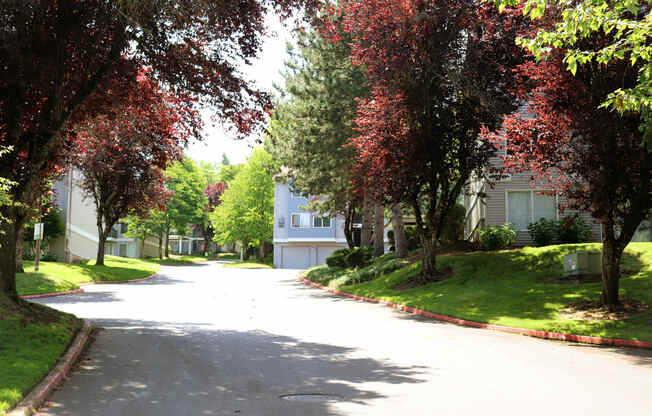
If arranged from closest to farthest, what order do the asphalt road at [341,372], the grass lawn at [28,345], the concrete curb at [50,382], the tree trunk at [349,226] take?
1. the concrete curb at [50,382]
2. the asphalt road at [341,372]
3. the grass lawn at [28,345]
4. the tree trunk at [349,226]

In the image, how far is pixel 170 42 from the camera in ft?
39.3

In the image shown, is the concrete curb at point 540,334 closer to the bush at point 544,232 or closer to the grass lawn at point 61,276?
the bush at point 544,232

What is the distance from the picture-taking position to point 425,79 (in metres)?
19.5

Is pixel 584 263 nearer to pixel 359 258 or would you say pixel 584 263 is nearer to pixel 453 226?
pixel 453 226

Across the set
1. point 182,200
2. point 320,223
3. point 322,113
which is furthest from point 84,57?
point 182,200

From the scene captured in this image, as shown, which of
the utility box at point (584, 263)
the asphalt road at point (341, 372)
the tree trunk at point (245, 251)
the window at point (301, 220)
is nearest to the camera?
the asphalt road at point (341, 372)

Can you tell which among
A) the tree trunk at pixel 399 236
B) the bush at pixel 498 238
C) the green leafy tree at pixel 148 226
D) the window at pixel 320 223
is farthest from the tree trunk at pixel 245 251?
the bush at pixel 498 238

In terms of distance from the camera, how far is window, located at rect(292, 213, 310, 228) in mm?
61844

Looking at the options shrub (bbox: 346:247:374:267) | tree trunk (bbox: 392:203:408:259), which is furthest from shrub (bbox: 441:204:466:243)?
shrub (bbox: 346:247:374:267)

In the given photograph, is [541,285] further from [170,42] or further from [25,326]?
[25,326]

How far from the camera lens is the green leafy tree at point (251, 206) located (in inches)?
2621

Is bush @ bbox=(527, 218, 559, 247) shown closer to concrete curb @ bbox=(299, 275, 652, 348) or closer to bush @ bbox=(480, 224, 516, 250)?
bush @ bbox=(480, 224, 516, 250)

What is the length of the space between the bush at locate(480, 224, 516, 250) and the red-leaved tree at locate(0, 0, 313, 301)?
14746mm

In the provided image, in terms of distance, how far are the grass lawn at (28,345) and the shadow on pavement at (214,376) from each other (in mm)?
413
